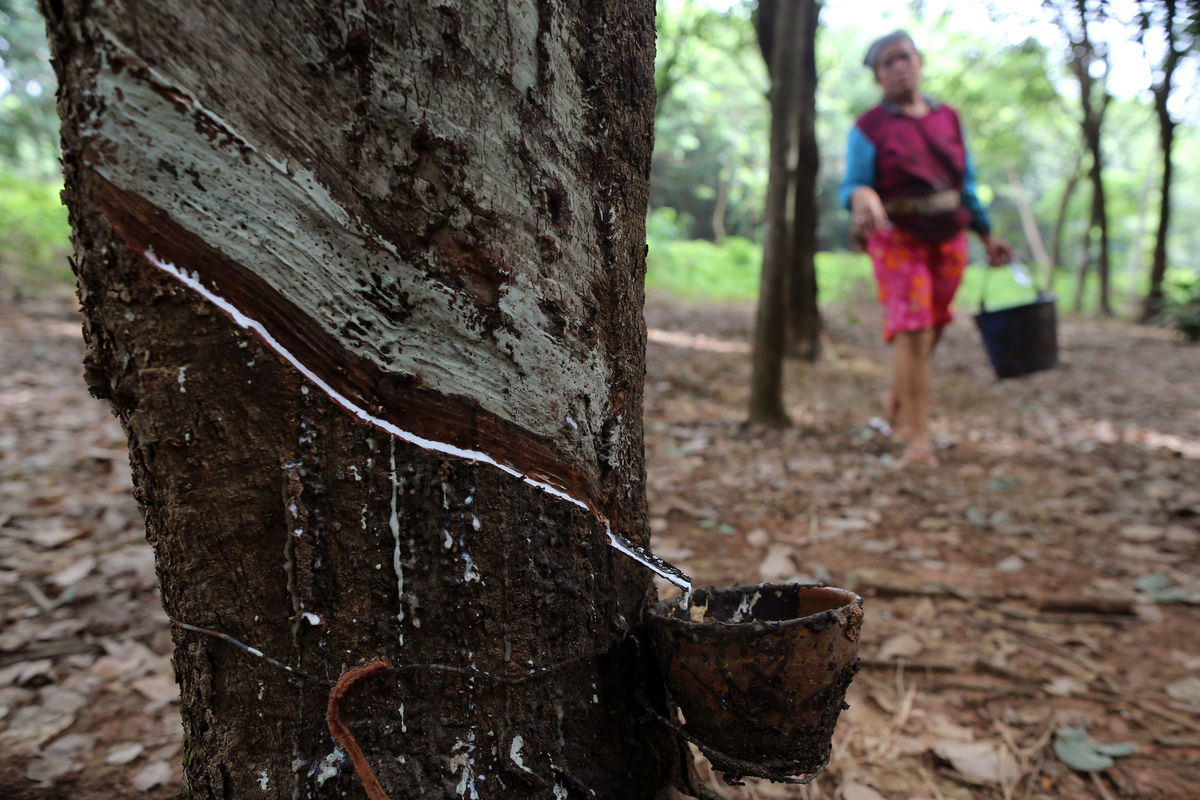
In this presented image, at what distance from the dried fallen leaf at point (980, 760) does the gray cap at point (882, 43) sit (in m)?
3.16

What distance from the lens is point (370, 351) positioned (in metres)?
0.91

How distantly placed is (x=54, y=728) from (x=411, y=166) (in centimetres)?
157

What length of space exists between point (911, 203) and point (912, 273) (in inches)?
13.4

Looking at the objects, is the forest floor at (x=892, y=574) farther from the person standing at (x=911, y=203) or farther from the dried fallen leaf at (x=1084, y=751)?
the person standing at (x=911, y=203)

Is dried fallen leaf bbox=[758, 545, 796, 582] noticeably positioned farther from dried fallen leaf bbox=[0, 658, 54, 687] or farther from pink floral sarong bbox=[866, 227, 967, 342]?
dried fallen leaf bbox=[0, 658, 54, 687]

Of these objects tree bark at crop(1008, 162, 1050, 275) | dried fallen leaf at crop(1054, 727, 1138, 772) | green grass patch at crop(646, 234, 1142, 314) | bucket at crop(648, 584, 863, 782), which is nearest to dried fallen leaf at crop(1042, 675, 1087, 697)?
dried fallen leaf at crop(1054, 727, 1138, 772)

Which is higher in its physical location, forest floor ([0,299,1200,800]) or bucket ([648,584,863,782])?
bucket ([648,584,863,782])

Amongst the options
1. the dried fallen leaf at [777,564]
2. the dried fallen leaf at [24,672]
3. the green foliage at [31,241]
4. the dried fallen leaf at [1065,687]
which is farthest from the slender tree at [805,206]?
the green foliage at [31,241]

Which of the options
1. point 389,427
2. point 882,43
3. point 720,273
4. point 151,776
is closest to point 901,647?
point 389,427

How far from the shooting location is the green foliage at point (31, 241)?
308 inches

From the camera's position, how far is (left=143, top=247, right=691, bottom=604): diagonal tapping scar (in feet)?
2.76

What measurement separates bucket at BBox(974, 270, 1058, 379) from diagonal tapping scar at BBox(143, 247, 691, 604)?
3235 mm

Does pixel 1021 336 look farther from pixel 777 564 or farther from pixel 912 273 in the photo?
pixel 777 564

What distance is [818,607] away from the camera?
49.3 inches
